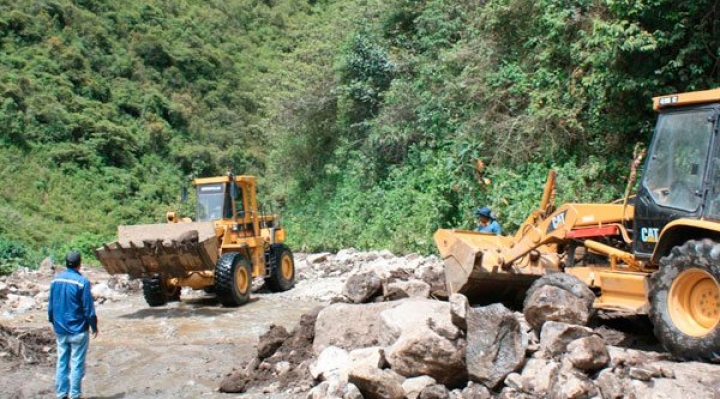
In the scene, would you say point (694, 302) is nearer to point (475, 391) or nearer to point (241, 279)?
point (475, 391)

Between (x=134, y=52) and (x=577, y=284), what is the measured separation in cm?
3447

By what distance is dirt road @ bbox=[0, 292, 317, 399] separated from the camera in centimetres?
800

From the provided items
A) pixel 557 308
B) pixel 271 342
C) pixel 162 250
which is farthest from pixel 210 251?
pixel 557 308

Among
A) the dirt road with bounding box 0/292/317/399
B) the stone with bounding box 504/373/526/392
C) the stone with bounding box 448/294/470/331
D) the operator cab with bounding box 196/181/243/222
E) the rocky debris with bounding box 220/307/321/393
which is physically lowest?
the dirt road with bounding box 0/292/317/399

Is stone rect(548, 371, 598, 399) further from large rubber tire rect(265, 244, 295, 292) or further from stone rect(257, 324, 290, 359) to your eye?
large rubber tire rect(265, 244, 295, 292)

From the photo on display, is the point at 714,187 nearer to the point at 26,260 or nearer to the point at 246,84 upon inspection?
the point at 26,260

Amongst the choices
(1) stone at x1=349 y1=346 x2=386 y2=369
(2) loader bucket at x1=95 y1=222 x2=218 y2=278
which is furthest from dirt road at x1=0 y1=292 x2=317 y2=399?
(1) stone at x1=349 y1=346 x2=386 y2=369

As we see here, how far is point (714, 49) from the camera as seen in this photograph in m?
11.2

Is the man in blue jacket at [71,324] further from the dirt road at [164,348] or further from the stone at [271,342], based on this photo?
the stone at [271,342]

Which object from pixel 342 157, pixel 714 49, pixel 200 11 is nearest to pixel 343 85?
pixel 342 157

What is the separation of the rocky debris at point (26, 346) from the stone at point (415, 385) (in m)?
5.47

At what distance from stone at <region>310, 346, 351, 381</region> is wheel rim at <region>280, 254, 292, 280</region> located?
8884 mm

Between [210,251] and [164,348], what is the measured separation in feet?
9.46

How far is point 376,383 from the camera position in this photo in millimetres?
5906
